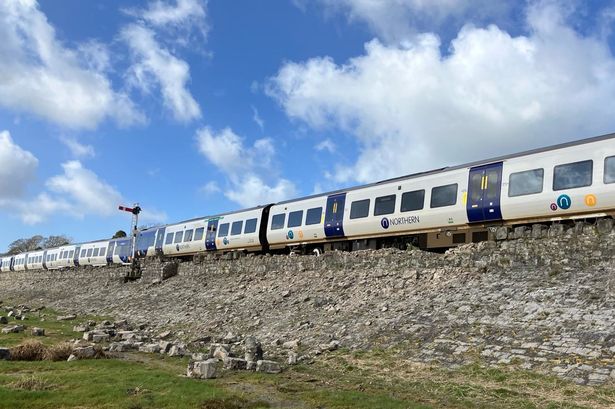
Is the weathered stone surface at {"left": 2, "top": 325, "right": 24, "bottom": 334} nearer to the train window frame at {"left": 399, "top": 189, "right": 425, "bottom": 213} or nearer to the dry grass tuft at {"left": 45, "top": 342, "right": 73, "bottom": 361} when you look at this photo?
the dry grass tuft at {"left": 45, "top": 342, "right": 73, "bottom": 361}

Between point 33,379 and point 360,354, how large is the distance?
7.64 m

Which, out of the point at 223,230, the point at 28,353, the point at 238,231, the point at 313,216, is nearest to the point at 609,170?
the point at 313,216

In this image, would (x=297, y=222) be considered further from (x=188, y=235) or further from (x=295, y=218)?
(x=188, y=235)

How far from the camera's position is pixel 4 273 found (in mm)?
83125

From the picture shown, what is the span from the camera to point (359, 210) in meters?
23.6

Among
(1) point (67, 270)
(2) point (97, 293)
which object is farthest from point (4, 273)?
(2) point (97, 293)

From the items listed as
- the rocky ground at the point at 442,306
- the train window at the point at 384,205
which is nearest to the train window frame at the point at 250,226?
the rocky ground at the point at 442,306

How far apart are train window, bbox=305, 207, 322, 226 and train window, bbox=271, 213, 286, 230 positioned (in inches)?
89.8

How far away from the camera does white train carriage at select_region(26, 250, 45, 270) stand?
7181 cm

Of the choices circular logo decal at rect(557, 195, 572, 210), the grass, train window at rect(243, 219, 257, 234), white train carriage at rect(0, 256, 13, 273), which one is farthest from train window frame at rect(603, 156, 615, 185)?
white train carriage at rect(0, 256, 13, 273)

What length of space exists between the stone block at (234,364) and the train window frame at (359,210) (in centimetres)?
1231

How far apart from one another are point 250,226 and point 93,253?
35102 mm

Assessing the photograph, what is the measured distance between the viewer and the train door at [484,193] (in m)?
18.0

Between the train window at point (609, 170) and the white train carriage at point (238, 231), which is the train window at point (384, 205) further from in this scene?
the white train carriage at point (238, 231)
